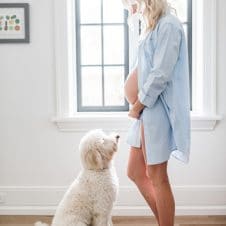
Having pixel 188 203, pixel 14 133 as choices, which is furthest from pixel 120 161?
pixel 14 133

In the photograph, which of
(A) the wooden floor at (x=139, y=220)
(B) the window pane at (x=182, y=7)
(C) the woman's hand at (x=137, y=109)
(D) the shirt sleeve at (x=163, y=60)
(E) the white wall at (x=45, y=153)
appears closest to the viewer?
(D) the shirt sleeve at (x=163, y=60)

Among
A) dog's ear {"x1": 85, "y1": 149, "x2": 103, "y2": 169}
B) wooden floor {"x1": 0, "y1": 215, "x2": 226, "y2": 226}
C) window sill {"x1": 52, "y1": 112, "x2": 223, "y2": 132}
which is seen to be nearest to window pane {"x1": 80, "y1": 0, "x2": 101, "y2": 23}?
window sill {"x1": 52, "y1": 112, "x2": 223, "y2": 132}

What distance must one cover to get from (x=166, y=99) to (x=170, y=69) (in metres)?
0.16

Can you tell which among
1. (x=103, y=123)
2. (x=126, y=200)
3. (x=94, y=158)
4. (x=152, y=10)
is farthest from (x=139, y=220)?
(x=152, y=10)

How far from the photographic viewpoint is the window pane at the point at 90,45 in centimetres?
328

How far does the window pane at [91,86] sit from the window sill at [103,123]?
0.24m

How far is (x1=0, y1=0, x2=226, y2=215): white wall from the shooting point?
307 centimetres

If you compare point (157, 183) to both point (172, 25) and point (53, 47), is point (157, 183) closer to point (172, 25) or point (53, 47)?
point (172, 25)

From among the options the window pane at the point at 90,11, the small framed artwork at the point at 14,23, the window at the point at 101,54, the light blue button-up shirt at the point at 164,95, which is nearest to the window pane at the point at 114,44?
the window at the point at 101,54

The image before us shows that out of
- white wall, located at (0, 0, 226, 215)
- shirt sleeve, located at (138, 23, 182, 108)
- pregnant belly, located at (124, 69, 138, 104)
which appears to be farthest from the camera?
white wall, located at (0, 0, 226, 215)

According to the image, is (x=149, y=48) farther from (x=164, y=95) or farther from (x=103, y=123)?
(x=103, y=123)

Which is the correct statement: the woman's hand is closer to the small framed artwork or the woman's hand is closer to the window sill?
the window sill

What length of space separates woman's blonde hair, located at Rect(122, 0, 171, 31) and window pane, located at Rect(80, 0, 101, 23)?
3.56 feet

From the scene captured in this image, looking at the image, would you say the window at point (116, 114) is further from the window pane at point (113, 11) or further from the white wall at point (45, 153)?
the window pane at point (113, 11)
